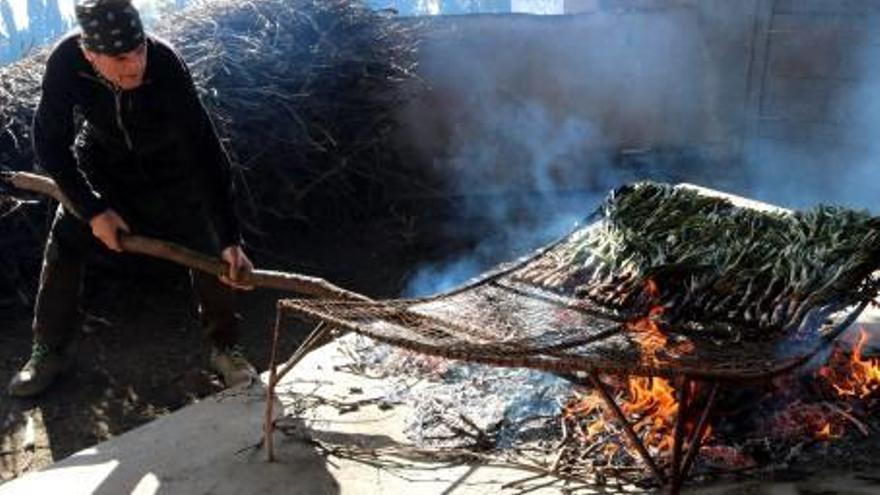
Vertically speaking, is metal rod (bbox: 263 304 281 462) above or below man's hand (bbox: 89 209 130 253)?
below

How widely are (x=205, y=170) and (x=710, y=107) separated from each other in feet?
24.2

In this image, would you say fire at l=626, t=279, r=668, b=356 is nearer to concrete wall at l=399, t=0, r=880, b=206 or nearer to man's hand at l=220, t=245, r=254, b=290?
man's hand at l=220, t=245, r=254, b=290

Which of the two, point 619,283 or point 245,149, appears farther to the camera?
point 245,149

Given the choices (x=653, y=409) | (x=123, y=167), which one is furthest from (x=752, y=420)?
(x=123, y=167)

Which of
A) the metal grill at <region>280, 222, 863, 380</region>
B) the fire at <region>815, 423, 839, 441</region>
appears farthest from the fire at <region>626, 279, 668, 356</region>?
the fire at <region>815, 423, 839, 441</region>

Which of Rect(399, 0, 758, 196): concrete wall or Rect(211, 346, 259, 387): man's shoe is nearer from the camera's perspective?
Rect(211, 346, 259, 387): man's shoe

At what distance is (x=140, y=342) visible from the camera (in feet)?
20.8

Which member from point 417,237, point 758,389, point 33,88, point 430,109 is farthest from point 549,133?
point 758,389

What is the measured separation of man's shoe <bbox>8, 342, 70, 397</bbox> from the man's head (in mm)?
2123

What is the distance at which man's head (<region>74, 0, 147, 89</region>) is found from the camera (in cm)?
407

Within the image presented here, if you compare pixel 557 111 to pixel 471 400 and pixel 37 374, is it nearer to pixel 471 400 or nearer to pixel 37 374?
pixel 471 400

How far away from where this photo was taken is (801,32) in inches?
368

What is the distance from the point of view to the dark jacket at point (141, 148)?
4508mm

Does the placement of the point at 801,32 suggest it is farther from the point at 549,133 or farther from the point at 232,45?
the point at 232,45
